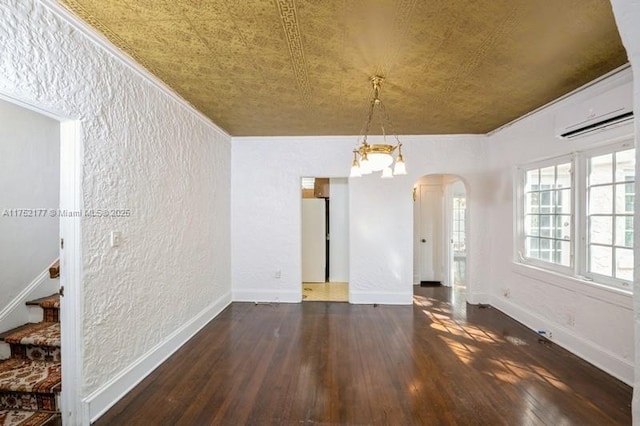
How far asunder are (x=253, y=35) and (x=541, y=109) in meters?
3.37

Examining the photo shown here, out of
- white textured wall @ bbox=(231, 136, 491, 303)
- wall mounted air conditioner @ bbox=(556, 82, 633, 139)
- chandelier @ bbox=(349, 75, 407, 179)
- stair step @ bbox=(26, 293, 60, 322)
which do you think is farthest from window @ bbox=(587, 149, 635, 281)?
stair step @ bbox=(26, 293, 60, 322)

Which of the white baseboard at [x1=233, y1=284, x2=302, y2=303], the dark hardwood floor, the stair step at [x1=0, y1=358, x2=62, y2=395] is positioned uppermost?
the stair step at [x1=0, y1=358, x2=62, y2=395]

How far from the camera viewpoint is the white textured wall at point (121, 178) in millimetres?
1555

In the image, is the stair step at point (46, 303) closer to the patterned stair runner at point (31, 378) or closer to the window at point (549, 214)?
the patterned stair runner at point (31, 378)

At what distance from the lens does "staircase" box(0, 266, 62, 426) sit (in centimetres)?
182

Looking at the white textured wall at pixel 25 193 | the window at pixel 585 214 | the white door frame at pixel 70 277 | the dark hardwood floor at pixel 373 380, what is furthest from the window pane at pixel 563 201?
the white textured wall at pixel 25 193

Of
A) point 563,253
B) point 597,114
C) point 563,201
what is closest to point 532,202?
point 563,201

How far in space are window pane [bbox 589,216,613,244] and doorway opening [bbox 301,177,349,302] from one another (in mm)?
3640

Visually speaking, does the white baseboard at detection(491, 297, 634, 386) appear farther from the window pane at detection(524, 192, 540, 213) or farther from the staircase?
the staircase

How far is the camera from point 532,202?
3.61 m

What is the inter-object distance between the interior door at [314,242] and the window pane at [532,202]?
11.2 ft

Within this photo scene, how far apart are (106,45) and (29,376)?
248 centimetres

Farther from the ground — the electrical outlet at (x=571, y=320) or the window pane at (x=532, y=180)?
the window pane at (x=532, y=180)

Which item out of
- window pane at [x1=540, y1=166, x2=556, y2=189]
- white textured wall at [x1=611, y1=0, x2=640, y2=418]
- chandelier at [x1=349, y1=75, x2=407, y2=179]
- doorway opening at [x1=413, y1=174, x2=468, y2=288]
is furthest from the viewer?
doorway opening at [x1=413, y1=174, x2=468, y2=288]
